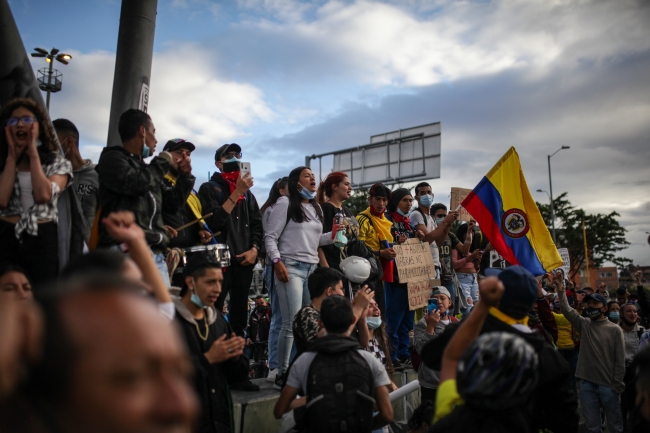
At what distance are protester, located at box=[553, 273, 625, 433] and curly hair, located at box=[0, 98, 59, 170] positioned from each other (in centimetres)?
718

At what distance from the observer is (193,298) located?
3.92m

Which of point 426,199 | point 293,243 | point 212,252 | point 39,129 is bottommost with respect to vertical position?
point 212,252

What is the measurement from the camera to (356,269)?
6066 mm

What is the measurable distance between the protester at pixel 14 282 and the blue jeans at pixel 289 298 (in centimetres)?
295

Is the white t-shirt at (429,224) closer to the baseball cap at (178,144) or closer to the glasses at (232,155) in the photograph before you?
the glasses at (232,155)

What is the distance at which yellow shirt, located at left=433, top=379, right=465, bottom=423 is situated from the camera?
2537 mm

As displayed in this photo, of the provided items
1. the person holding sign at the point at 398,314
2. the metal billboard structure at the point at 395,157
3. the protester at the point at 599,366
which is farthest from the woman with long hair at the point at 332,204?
the metal billboard structure at the point at 395,157

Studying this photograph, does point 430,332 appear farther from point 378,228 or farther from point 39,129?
point 39,129

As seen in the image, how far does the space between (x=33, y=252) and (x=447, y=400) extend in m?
2.63

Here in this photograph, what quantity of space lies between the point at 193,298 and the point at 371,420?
148 cm

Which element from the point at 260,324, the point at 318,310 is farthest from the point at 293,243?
the point at 260,324

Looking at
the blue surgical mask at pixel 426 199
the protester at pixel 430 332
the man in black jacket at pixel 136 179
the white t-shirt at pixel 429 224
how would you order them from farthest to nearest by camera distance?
the blue surgical mask at pixel 426 199, the white t-shirt at pixel 429 224, the protester at pixel 430 332, the man in black jacket at pixel 136 179

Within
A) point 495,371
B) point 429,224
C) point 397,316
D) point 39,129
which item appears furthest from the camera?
point 429,224

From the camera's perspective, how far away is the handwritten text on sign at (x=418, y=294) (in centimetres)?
752
